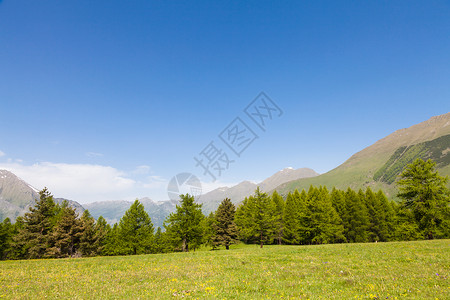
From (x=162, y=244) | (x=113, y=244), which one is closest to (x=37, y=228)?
(x=113, y=244)

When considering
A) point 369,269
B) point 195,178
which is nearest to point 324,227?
point 195,178

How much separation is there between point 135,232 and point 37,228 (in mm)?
23545

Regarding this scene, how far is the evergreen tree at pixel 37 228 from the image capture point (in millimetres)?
48156

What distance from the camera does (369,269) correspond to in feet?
41.3

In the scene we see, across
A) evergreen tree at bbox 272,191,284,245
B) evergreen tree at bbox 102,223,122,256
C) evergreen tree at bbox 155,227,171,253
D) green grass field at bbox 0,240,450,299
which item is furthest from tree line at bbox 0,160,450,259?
green grass field at bbox 0,240,450,299

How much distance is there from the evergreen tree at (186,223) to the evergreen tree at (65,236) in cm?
2541

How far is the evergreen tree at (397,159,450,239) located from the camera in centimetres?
3791

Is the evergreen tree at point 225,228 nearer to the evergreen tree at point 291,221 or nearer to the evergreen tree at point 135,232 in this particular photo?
the evergreen tree at point 135,232

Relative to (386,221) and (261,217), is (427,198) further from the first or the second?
(261,217)

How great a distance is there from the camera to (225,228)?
52781 mm

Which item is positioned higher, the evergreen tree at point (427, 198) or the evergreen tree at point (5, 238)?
the evergreen tree at point (5, 238)

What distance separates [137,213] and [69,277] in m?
39.3

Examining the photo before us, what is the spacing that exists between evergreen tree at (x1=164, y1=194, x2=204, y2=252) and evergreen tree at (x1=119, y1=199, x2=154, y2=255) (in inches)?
254

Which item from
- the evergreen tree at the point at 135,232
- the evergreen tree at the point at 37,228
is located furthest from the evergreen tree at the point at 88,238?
the evergreen tree at the point at 135,232
